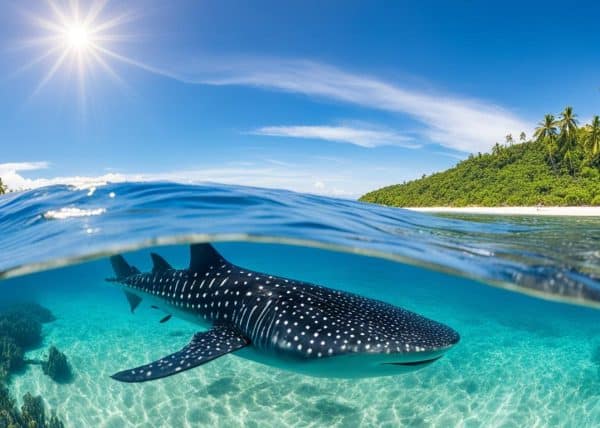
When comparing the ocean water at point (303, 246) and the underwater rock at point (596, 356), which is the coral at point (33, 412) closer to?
the ocean water at point (303, 246)

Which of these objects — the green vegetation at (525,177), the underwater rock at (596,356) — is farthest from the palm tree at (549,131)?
the underwater rock at (596,356)

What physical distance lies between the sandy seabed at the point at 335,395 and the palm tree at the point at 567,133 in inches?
2819

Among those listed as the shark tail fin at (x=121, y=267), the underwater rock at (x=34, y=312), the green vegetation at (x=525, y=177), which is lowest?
the underwater rock at (x=34, y=312)

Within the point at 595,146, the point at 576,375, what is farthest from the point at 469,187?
the point at 576,375

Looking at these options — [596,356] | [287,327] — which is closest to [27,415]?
[287,327]

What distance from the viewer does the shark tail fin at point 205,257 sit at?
22.1ft

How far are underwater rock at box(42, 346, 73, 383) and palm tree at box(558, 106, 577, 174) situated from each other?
81.4 meters

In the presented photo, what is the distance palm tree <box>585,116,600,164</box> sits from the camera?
63.2 meters

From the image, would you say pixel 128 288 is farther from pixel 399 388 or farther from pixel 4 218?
pixel 399 388

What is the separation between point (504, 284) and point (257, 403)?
6.91 meters

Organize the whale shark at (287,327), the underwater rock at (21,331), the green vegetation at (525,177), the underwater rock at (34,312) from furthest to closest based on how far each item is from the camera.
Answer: the green vegetation at (525,177) < the underwater rock at (34,312) < the underwater rock at (21,331) < the whale shark at (287,327)

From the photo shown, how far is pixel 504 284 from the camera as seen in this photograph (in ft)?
27.6

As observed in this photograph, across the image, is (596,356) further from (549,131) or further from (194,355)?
(549,131)

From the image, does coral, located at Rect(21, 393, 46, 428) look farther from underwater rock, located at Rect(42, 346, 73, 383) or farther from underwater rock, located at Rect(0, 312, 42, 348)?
underwater rock, located at Rect(0, 312, 42, 348)
